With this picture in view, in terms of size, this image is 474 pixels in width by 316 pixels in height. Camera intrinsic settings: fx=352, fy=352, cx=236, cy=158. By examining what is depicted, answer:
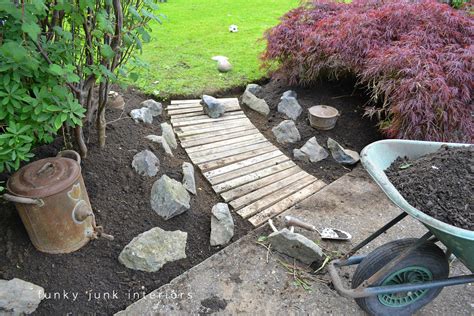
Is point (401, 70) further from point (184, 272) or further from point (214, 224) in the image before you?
point (184, 272)

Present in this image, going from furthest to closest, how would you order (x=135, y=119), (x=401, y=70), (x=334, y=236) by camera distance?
1. (x=135, y=119)
2. (x=401, y=70)
3. (x=334, y=236)

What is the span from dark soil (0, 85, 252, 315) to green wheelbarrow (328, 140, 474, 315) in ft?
3.27

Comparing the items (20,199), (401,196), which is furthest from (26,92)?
(401,196)

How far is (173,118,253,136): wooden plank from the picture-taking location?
382 centimetres

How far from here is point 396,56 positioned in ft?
10.8

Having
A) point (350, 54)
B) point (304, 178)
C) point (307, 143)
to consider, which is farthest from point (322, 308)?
point (350, 54)

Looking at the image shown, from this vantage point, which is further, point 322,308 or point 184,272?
point 184,272

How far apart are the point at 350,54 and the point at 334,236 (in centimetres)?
204

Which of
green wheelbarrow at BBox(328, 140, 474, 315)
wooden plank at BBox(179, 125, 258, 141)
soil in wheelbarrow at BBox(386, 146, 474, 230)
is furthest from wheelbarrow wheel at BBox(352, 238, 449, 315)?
wooden plank at BBox(179, 125, 258, 141)

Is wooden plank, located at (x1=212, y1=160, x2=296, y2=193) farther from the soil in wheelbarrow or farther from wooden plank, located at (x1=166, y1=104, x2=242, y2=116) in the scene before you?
the soil in wheelbarrow

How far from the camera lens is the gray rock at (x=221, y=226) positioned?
8.36 feet

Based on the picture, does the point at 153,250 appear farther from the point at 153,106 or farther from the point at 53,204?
the point at 153,106

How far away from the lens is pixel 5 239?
220 cm

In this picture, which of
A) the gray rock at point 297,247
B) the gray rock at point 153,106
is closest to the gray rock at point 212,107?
the gray rock at point 153,106
